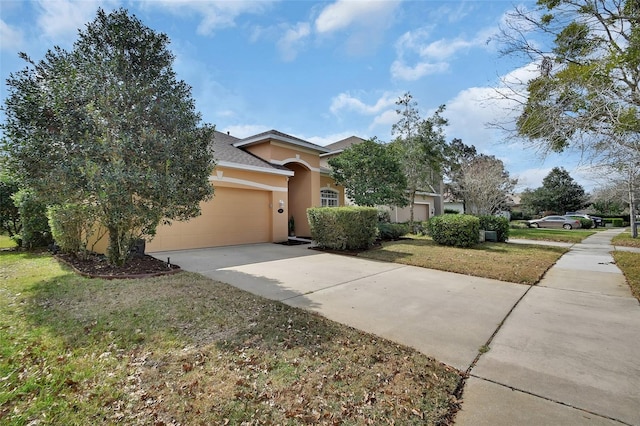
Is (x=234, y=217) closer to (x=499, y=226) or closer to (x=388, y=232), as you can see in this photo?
(x=388, y=232)

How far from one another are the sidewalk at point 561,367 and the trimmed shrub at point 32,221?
14172 millimetres

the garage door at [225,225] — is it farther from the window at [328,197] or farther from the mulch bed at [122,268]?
the window at [328,197]

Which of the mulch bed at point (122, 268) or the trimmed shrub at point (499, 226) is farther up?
the trimmed shrub at point (499, 226)

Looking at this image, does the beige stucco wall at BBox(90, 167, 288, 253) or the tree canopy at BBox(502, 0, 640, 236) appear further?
the beige stucco wall at BBox(90, 167, 288, 253)

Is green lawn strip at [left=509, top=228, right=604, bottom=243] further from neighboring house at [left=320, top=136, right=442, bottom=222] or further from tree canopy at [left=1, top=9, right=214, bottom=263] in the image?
tree canopy at [left=1, top=9, right=214, bottom=263]

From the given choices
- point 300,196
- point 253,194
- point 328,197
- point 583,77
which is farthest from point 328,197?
point 583,77

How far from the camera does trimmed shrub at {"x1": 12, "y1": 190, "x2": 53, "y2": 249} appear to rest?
34.6ft

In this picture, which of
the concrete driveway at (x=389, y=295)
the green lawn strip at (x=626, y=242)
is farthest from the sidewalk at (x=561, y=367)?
the green lawn strip at (x=626, y=242)

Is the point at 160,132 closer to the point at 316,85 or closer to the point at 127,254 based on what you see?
the point at 127,254

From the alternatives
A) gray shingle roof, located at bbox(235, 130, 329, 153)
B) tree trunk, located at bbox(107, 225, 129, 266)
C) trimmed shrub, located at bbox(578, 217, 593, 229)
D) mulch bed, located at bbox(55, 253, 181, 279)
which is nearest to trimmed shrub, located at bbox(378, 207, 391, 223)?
gray shingle roof, located at bbox(235, 130, 329, 153)

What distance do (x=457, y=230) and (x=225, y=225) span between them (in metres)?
9.54

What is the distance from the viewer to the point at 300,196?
55.0ft

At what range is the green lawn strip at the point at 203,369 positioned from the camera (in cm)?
230

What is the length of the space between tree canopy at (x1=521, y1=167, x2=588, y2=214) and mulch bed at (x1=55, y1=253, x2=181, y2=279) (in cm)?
4446
